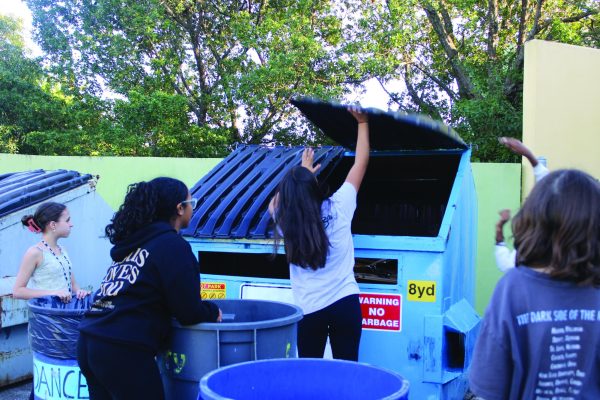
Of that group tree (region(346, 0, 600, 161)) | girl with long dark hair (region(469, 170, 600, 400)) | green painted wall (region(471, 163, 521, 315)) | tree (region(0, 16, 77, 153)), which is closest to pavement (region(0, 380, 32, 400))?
girl with long dark hair (region(469, 170, 600, 400))

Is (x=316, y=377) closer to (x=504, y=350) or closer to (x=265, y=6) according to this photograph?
(x=504, y=350)

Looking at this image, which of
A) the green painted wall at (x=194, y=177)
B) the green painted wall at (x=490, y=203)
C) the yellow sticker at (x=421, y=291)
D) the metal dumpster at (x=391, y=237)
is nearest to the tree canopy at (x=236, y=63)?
the green painted wall at (x=194, y=177)

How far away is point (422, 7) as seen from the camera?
12.2 meters

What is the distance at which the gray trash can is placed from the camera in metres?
2.27

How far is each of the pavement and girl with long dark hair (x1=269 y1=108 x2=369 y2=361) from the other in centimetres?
267

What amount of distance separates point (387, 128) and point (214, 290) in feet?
5.15

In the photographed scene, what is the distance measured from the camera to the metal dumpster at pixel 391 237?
3.32 metres

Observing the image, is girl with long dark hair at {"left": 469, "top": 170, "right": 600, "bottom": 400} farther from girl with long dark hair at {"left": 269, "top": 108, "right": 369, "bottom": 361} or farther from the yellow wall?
the yellow wall

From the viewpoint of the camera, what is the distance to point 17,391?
15.0ft

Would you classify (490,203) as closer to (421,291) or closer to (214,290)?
(421,291)

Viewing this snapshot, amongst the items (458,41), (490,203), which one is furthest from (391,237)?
(458,41)

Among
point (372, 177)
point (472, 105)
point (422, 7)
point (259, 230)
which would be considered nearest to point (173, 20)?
point (422, 7)

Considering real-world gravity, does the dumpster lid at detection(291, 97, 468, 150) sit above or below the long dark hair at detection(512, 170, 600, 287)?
above

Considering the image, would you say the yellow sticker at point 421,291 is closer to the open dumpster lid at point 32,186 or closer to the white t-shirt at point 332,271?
the white t-shirt at point 332,271
